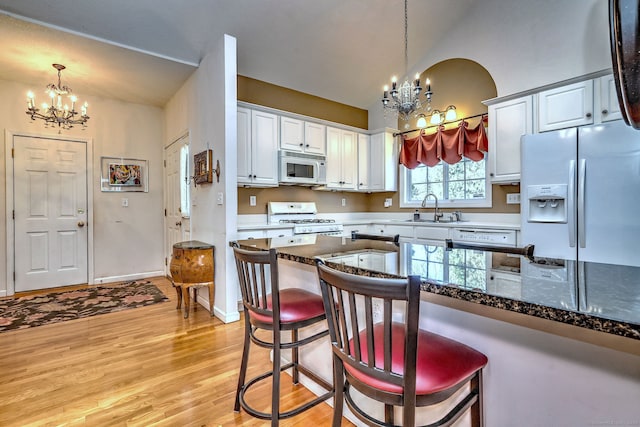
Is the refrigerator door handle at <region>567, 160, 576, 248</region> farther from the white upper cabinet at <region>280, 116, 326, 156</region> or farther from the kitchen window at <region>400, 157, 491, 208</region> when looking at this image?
the white upper cabinet at <region>280, 116, 326, 156</region>

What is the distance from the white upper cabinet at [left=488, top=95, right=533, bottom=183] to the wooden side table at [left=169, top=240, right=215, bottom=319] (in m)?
3.24

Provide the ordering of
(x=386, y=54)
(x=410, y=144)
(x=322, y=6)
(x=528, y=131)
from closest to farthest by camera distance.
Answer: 1. (x=528, y=131)
2. (x=322, y=6)
3. (x=386, y=54)
4. (x=410, y=144)

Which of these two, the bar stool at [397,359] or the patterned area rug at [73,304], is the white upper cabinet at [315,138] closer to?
the patterned area rug at [73,304]

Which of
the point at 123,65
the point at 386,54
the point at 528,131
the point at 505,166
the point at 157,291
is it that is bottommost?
the point at 157,291

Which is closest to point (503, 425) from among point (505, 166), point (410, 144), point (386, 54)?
point (505, 166)

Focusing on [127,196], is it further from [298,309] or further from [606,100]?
[606,100]

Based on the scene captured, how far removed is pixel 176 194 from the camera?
446 centimetres

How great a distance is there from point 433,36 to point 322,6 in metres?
1.71

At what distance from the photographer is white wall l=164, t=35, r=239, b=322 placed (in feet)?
9.97

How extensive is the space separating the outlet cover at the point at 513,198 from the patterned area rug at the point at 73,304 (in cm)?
424

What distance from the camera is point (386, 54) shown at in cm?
446

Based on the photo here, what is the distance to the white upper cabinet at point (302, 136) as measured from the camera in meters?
4.09

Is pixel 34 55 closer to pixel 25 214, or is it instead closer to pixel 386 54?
pixel 25 214

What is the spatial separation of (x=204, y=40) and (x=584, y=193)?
3.76m
